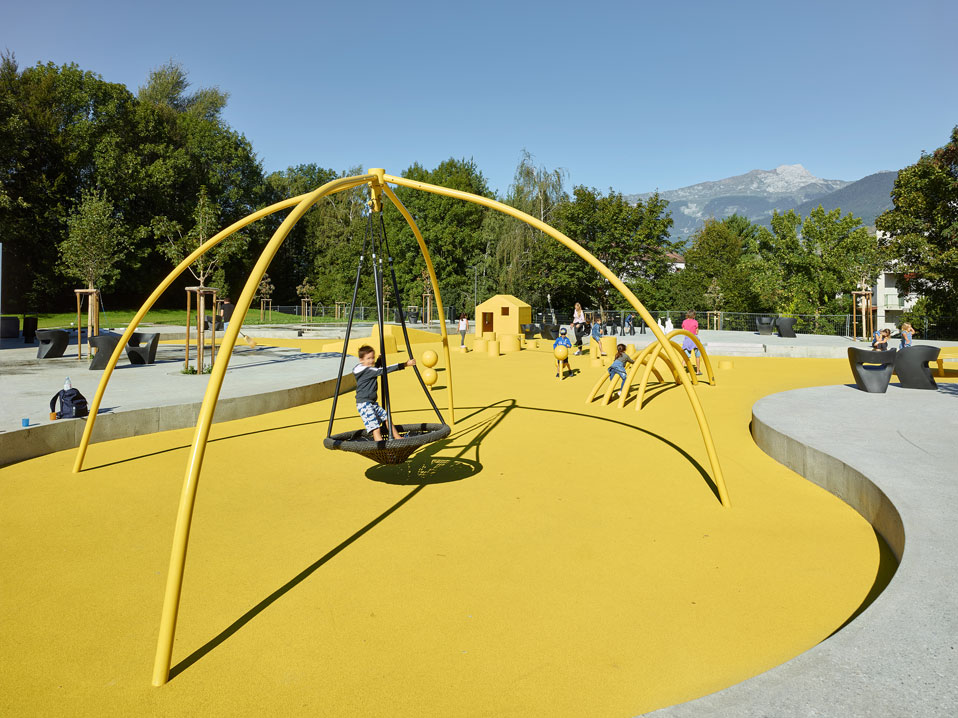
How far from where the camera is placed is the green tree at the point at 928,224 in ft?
116

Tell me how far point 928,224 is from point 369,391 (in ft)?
136

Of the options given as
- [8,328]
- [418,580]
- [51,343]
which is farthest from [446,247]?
[418,580]

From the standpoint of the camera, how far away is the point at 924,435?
27.1ft

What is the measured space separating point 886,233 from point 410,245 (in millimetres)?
40446

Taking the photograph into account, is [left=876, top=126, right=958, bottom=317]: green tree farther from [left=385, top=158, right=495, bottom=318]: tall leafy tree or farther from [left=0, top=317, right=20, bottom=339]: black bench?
[left=0, top=317, right=20, bottom=339]: black bench

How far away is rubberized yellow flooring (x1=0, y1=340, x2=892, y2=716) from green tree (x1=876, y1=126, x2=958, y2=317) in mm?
35206

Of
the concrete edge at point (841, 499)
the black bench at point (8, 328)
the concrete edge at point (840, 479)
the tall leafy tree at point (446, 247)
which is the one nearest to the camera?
the concrete edge at point (841, 499)

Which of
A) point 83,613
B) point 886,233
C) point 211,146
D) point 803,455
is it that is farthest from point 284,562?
point 211,146

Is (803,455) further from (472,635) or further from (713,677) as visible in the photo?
(472,635)

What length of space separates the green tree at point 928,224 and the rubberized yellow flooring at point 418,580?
35206mm

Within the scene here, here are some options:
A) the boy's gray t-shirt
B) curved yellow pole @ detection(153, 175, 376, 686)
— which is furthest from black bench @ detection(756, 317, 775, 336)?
curved yellow pole @ detection(153, 175, 376, 686)

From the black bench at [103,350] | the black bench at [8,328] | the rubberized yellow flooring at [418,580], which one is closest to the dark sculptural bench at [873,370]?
the rubberized yellow flooring at [418,580]

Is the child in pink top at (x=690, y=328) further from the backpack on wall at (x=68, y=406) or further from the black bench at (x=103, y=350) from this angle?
the black bench at (x=103, y=350)

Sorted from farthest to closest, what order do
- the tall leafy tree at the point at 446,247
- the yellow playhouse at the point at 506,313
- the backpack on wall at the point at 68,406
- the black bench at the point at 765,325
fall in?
1. the tall leafy tree at the point at 446,247
2. the black bench at the point at 765,325
3. the yellow playhouse at the point at 506,313
4. the backpack on wall at the point at 68,406
